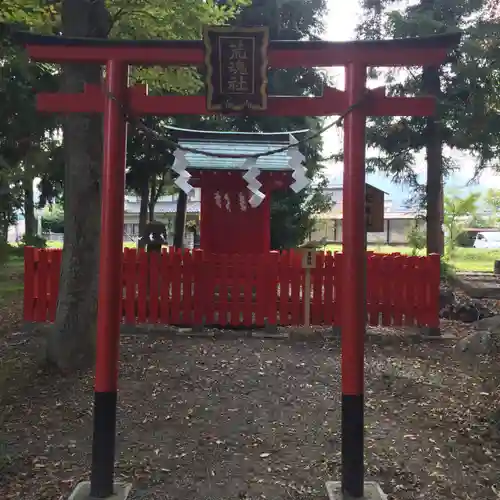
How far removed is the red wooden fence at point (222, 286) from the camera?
25.6ft

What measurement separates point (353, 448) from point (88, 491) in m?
1.80

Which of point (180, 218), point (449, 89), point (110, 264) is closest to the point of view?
point (110, 264)

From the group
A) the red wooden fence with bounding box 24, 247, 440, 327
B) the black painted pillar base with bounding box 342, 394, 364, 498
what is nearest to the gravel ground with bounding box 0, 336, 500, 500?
the black painted pillar base with bounding box 342, 394, 364, 498

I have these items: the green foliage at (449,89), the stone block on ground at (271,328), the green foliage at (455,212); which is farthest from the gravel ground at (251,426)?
the green foliage at (455,212)

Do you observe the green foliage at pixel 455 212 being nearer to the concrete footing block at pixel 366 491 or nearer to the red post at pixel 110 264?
the concrete footing block at pixel 366 491

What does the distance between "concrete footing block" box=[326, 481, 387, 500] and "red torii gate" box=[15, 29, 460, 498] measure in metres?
0.05

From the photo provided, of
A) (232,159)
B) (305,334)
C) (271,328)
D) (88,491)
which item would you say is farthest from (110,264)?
(232,159)

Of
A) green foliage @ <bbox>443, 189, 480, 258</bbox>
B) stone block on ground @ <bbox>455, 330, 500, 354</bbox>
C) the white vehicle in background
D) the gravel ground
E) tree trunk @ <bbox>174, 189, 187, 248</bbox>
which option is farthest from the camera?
the white vehicle in background

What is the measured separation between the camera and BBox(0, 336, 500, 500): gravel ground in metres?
3.76

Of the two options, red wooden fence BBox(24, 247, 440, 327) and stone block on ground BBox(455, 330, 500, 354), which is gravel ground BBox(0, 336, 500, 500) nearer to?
stone block on ground BBox(455, 330, 500, 354)

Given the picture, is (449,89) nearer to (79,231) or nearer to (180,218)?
(180,218)

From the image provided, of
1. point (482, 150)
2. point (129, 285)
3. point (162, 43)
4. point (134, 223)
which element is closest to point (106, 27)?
point (162, 43)

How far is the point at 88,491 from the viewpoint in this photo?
3.58 m

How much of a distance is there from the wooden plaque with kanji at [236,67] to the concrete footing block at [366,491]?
2626mm
